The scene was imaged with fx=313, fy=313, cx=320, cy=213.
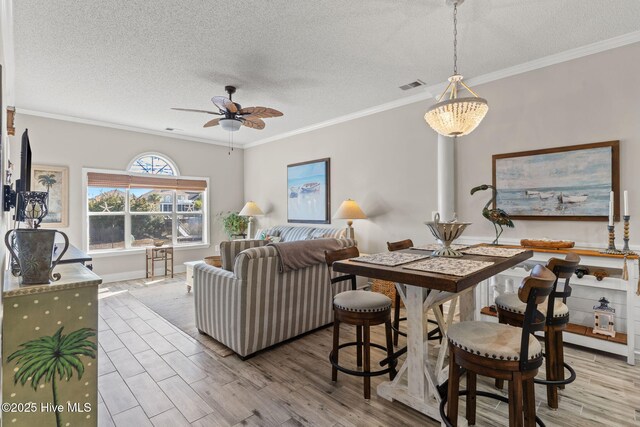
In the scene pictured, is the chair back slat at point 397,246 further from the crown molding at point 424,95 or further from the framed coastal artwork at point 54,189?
the framed coastal artwork at point 54,189

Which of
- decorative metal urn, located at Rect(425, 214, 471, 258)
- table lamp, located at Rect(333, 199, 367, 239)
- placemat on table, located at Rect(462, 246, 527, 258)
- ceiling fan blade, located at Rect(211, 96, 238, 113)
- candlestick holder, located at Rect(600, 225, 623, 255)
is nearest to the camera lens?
decorative metal urn, located at Rect(425, 214, 471, 258)

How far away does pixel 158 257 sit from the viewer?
594 centimetres

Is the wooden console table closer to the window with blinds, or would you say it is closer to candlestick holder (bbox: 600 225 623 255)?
candlestick holder (bbox: 600 225 623 255)

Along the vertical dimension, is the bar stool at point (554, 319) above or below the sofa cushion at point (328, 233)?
below

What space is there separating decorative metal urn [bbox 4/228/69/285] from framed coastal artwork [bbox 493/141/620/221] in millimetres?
3846

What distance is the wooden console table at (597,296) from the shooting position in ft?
8.29

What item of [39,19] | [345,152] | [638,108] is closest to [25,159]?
[39,19]

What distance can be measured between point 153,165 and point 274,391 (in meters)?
5.30

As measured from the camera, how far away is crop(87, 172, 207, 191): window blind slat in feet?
17.6

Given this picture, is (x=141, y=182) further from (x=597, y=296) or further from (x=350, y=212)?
(x=597, y=296)

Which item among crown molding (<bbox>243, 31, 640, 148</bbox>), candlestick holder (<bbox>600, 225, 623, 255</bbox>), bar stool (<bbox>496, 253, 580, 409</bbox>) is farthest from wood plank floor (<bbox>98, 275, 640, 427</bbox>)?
crown molding (<bbox>243, 31, 640, 148</bbox>)

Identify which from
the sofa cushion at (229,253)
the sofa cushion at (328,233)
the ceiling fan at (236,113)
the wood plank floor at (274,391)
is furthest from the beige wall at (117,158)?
the sofa cushion at (229,253)

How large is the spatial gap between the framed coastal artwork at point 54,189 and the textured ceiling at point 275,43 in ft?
3.53

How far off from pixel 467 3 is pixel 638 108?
187 cm
